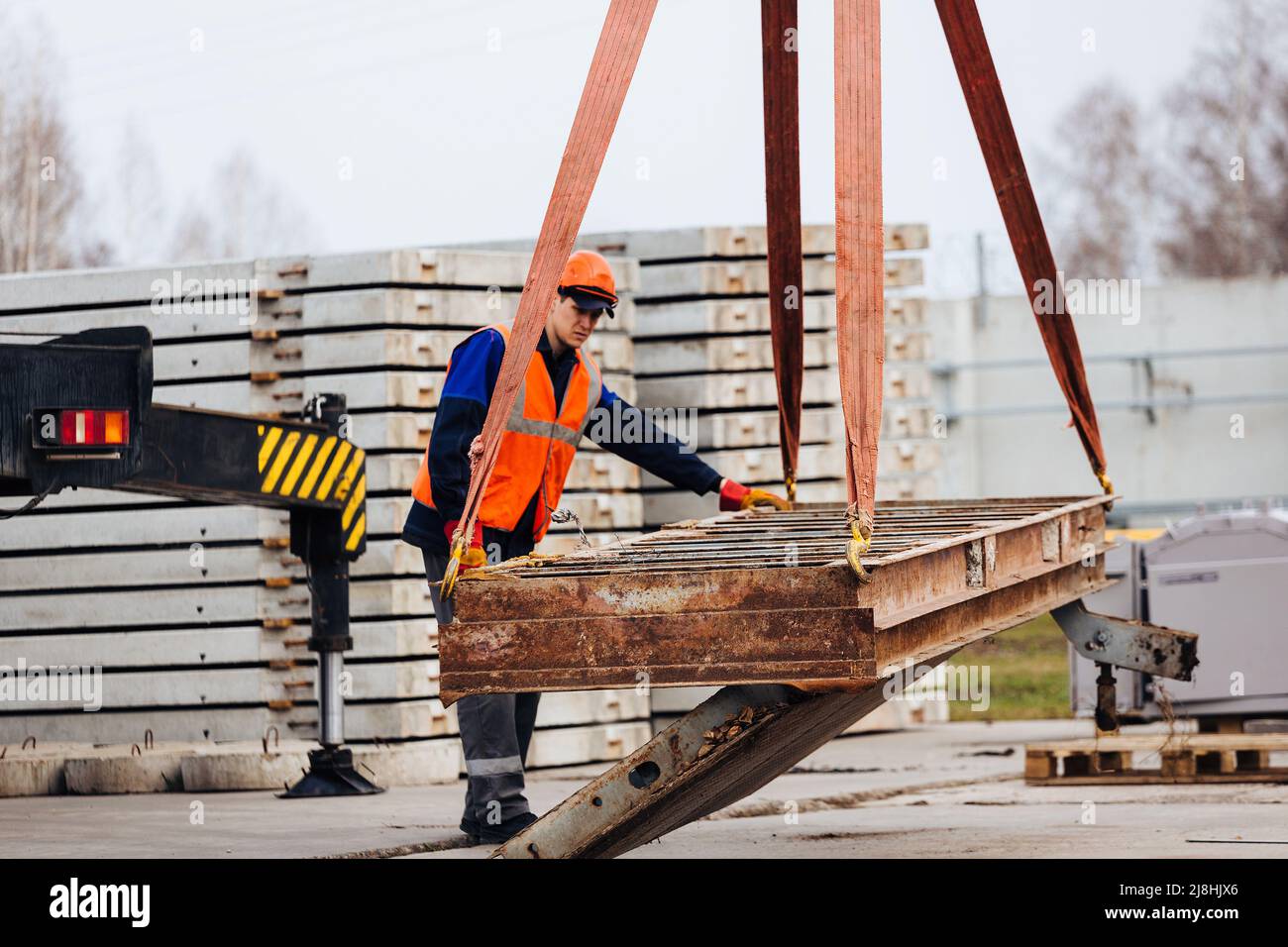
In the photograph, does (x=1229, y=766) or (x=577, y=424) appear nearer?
(x=577, y=424)

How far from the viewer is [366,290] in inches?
426

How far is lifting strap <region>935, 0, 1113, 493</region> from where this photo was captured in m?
7.90

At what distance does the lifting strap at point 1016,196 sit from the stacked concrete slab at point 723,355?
3.86 m

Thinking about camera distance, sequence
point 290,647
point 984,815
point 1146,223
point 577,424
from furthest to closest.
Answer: point 1146,223 → point 290,647 → point 984,815 → point 577,424

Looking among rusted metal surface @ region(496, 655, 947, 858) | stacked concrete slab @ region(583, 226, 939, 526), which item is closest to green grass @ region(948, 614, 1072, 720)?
stacked concrete slab @ region(583, 226, 939, 526)

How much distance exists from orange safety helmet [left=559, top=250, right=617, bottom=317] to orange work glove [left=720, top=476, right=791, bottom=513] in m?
1.31

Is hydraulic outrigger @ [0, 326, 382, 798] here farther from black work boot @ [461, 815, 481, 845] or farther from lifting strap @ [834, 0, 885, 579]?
lifting strap @ [834, 0, 885, 579]

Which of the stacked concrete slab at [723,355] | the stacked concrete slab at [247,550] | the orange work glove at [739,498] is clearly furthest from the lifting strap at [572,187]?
the stacked concrete slab at [723,355]

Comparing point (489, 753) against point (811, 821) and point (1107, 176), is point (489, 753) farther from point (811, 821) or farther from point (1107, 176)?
point (1107, 176)

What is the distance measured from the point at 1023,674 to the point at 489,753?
459 inches

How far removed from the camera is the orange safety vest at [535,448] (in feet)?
23.8

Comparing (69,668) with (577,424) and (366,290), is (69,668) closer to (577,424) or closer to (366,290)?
(366,290)
